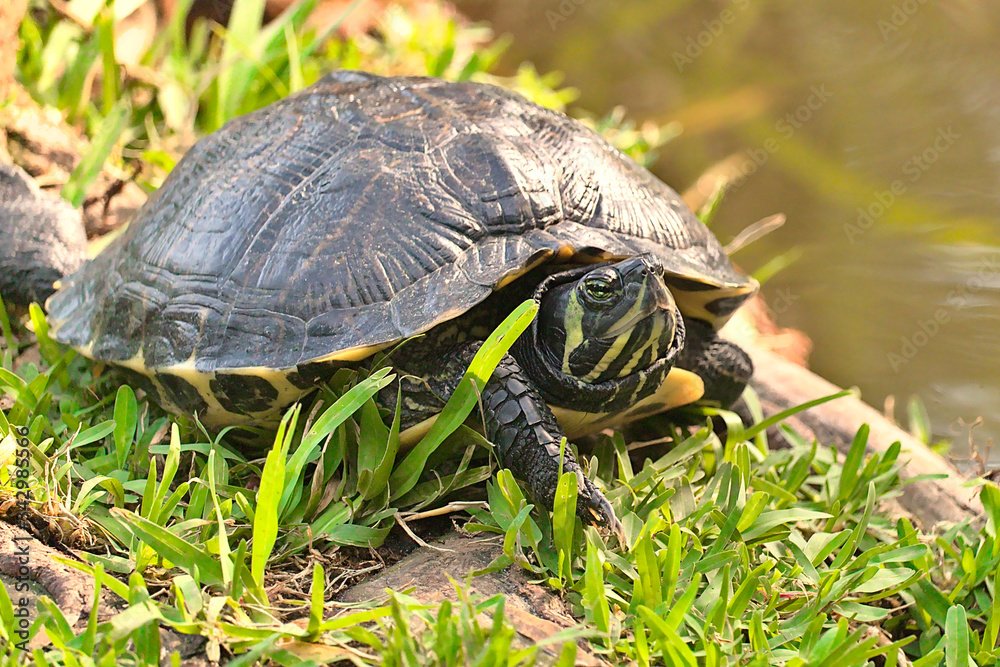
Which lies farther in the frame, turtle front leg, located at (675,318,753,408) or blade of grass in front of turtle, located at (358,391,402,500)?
turtle front leg, located at (675,318,753,408)

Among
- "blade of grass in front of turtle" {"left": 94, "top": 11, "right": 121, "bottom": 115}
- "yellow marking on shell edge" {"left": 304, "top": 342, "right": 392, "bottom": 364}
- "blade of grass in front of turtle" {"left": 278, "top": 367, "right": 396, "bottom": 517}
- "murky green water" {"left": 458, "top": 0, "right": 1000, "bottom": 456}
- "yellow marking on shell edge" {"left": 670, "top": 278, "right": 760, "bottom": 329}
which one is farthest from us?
"murky green water" {"left": 458, "top": 0, "right": 1000, "bottom": 456}

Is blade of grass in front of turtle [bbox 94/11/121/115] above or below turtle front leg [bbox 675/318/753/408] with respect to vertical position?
above

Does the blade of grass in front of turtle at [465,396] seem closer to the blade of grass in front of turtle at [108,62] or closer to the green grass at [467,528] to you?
the green grass at [467,528]

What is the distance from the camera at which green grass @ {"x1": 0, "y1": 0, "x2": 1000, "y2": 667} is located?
124cm

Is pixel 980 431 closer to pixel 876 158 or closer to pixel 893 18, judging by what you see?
pixel 876 158

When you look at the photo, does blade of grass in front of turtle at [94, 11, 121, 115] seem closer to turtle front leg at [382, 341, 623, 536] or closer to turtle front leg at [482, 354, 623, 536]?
turtle front leg at [382, 341, 623, 536]

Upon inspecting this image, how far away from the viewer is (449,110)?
209 cm

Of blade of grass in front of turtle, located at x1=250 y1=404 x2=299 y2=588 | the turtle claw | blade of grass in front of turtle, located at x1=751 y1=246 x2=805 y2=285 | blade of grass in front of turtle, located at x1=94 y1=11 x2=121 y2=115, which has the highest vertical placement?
blade of grass in front of turtle, located at x1=94 y1=11 x2=121 y2=115

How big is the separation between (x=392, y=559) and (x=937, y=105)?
5.49 meters

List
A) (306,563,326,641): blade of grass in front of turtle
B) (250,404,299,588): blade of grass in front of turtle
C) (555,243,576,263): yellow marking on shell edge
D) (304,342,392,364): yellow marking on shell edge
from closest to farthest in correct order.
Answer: (306,563,326,641): blade of grass in front of turtle → (250,404,299,588): blade of grass in front of turtle → (304,342,392,364): yellow marking on shell edge → (555,243,576,263): yellow marking on shell edge

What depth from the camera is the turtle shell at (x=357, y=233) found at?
5.75 ft

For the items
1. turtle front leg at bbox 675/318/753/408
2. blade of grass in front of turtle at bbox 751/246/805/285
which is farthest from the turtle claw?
blade of grass in front of turtle at bbox 751/246/805/285

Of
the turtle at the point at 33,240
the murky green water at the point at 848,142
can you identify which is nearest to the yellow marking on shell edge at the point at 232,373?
the turtle at the point at 33,240

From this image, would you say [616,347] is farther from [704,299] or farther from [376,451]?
[376,451]
